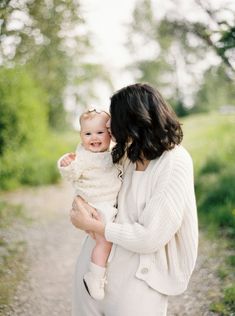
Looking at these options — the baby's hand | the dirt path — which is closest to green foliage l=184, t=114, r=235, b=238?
the dirt path

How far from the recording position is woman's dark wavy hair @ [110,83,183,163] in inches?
80.7

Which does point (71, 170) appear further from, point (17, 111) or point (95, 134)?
point (17, 111)

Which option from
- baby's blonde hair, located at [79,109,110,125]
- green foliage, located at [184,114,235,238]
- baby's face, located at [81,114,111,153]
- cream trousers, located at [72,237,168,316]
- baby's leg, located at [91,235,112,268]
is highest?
baby's blonde hair, located at [79,109,110,125]

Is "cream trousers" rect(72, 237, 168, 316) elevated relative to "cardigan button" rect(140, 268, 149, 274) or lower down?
lower down

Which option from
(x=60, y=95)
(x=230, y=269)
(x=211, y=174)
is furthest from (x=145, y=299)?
(x=60, y=95)

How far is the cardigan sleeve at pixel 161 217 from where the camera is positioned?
200 centimetres

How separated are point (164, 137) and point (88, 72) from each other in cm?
2062

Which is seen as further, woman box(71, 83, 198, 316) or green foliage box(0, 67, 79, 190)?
green foliage box(0, 67, 79, 190)

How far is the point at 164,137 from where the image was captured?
6.78 feet

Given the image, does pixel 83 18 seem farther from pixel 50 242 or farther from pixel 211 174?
pixel 211 174

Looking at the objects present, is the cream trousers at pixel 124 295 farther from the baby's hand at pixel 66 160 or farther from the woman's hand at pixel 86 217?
the baby's hand at pixel 66 160

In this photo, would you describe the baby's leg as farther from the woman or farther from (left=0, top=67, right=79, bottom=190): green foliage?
(left=0, top=67, right=79, bottom=190): green foliage

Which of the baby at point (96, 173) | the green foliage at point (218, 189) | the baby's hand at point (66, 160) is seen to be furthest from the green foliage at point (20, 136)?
the baby at point (96, 173)

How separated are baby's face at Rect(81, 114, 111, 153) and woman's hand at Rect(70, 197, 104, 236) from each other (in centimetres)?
27
